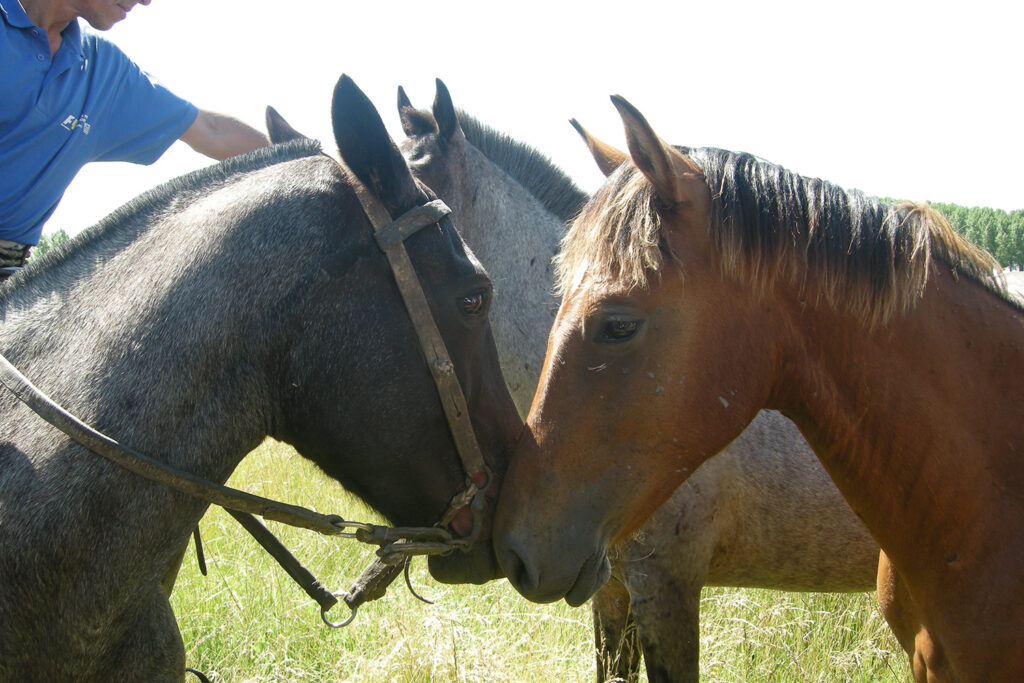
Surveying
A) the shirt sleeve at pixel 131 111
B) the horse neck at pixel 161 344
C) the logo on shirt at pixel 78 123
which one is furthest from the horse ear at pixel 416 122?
the horse neck at pixel 161 344

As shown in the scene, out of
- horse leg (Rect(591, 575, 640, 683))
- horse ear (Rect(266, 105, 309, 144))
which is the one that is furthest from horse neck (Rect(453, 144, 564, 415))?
horse ear (Rect(266, 105, 309, 144))

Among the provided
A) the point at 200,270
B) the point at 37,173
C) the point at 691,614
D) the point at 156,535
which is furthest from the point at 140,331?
the point at 691,614

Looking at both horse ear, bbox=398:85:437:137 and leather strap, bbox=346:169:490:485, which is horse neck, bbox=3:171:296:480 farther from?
horse ear, bbox=398:85:437:137

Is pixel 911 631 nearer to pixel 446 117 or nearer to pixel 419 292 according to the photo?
pixel 419 292

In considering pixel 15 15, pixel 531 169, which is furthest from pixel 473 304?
pixel 531 169

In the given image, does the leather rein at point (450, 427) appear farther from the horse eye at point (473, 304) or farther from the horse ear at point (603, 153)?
the horse ear at point (603, 153)

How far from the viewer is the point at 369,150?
1841 mm

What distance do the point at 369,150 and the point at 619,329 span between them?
778 millimetres

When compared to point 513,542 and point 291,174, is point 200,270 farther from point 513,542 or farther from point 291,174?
point 513,542

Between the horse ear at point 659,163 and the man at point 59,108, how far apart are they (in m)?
1.64

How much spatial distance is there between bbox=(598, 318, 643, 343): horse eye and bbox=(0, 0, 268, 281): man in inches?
67.2

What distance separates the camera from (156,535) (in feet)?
5.49

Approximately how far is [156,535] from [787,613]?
3831mm

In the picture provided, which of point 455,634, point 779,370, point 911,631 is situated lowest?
point 455,634
